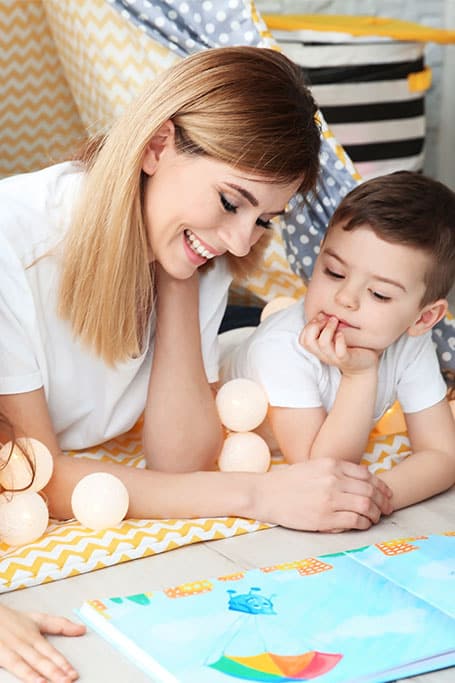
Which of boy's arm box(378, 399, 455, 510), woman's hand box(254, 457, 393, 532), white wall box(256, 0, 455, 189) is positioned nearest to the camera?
woman's hand box(254, 457, 393, 532)

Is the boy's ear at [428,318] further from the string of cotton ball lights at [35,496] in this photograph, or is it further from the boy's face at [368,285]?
the string of cotton ball lights at [35,496]

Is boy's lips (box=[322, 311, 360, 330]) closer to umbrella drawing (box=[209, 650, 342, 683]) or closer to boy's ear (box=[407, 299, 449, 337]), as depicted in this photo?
boy's ear (box=[407, 299, 449, 337])

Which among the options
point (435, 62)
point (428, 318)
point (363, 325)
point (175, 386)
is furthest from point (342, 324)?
point (435, 62)

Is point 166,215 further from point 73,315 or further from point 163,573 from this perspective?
point 163,573

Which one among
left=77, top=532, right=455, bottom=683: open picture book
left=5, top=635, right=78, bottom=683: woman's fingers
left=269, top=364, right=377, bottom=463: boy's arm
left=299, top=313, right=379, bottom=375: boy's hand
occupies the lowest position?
left=5, top=635, right=78, bottom=683: woman's fingers

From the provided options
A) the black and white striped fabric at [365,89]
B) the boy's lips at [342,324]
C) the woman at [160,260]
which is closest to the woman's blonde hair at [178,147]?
the woman at [160,260]

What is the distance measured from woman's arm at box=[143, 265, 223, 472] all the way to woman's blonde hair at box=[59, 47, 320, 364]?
0.36ft

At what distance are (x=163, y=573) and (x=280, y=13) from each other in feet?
7.86

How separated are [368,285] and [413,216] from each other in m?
0.12

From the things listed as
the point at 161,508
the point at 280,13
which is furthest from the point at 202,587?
the point at 280,13

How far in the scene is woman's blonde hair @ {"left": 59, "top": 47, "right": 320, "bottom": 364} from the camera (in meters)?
1.35

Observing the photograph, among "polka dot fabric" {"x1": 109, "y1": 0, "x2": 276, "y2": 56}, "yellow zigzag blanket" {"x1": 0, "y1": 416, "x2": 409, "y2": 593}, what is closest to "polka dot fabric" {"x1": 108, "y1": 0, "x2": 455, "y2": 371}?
"polka dot fabric" {"x1": 109, "y1": 0, "x2": 276, "y2": 56}

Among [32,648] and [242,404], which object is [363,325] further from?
[32,648]

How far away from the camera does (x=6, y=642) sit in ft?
3.61
